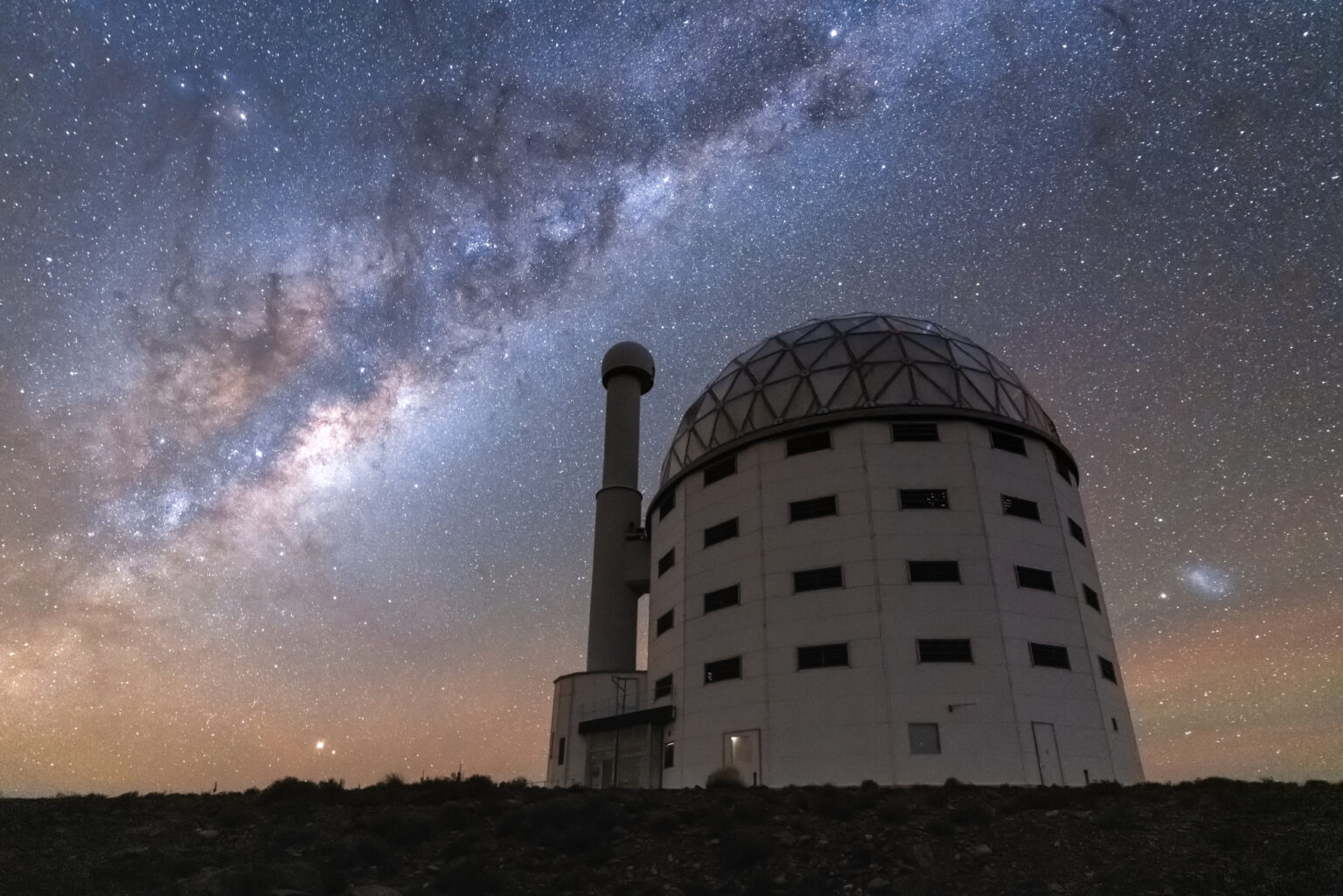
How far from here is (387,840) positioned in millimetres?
17234

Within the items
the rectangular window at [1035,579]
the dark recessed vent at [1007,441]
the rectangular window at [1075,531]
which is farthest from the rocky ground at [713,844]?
the dark recessed vent at [1007,441]

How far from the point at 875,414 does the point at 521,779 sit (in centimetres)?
1826

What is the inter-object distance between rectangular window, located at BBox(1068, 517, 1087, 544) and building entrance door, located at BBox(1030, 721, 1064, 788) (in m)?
7.77

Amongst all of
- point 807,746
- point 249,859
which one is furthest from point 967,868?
point 249,859

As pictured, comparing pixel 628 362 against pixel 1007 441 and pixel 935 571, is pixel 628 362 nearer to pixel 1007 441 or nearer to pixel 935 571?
pixel 1007 441

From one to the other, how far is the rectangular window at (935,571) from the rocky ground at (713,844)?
7771mm

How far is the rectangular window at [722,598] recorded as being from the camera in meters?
29.9

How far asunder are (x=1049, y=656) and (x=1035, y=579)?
2.62 metres

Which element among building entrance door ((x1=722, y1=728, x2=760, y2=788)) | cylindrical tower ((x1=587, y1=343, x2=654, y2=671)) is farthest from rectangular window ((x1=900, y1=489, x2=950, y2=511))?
cylindrical tower ((x1=587, y1=343, x2=654, y2=671))

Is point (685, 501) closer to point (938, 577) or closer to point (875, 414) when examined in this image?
point (875, 414)

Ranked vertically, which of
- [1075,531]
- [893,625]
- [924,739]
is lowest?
[924,739]

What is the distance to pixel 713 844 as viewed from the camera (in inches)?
640

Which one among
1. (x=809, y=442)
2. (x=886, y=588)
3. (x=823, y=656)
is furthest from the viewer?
(x=809, y=442)

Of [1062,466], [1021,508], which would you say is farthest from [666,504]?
[1062,466]
